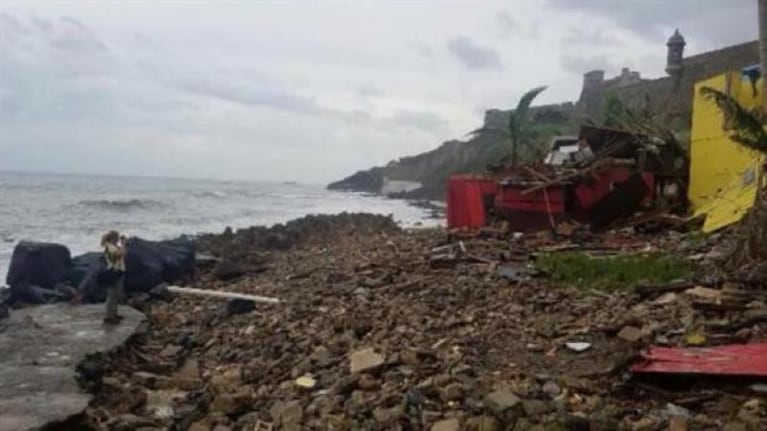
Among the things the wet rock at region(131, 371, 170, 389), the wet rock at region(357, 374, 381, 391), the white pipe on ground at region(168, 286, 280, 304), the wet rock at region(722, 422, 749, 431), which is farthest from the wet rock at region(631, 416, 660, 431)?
the white pipe on ground at region(168, 286, 280, 304)

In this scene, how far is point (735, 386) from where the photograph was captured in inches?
188

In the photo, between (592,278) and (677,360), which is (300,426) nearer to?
(677,360)

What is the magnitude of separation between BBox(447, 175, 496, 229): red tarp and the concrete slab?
7.41m

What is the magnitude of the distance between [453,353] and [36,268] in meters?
8.41

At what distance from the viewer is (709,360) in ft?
16.7

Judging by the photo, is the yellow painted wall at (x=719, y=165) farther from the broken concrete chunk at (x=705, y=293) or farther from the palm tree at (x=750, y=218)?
the broken concrete chunk at (x=705, y=293)

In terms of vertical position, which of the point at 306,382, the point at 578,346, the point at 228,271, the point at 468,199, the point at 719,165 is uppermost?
the point at 719,165

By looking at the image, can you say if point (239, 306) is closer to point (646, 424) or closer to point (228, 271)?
point (228, 271)

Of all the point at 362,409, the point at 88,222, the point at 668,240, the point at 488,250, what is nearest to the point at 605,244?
the point at 668,240

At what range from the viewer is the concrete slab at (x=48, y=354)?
5.80 metres

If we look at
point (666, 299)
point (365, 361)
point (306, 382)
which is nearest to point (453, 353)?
point (365, 361)

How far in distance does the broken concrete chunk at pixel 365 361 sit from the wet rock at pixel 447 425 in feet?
3.88

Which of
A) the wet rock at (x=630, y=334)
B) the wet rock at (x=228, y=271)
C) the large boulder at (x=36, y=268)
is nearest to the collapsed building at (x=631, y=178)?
the wet rock at (x=228, y=271)

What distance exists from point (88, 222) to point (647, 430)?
2995 centimetres
